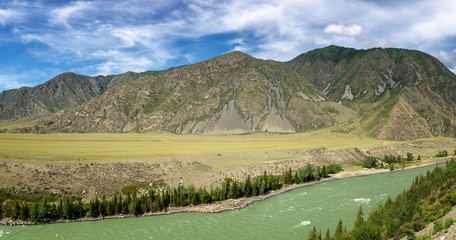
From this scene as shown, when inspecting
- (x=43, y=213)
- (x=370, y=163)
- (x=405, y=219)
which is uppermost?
(x=405, y=219)

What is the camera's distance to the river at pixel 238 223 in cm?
5678

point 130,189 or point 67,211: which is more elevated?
point 130,189

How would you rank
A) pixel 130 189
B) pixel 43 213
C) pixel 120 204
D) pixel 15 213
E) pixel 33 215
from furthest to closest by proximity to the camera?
pixel 130 189 < pixel 120 204 < pixel 15 213 < pixel 43 213 < pixel 33 215

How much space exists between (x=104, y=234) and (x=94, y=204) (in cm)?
1208

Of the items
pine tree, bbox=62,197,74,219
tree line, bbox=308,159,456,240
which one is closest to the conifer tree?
pine tree, bbox=62,197,74,219

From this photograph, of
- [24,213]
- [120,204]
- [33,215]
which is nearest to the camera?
[33,215]

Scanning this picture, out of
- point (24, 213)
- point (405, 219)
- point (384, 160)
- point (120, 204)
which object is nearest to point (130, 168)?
point (120, 204)

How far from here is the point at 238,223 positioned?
62.4m

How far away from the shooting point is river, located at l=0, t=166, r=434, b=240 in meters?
56.8

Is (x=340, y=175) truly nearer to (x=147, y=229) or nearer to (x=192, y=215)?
(x=192, y=215)

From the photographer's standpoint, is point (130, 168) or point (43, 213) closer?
point (43, 213)

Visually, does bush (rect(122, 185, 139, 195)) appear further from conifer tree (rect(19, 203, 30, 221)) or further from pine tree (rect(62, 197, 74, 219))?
conifer tree (rect(19, 203, 30, 221))

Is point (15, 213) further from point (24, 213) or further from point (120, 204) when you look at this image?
point (120, 204)

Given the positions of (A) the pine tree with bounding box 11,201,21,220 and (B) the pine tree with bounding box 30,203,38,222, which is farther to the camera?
(A) the pine tree with bounding box 11,201,21,220
